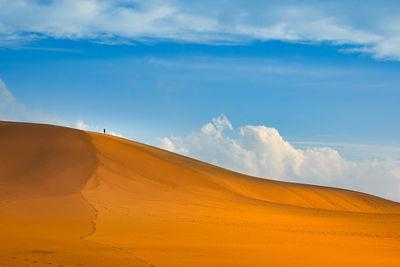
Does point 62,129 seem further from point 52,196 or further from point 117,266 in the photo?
point 117,266

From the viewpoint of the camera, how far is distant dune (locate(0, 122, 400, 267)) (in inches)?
494

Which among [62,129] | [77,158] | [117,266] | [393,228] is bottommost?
[117,266]

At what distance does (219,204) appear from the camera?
28719 mm

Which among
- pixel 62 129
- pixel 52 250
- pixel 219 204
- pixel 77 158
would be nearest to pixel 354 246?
pixel 52 250

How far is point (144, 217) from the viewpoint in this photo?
2147 cm

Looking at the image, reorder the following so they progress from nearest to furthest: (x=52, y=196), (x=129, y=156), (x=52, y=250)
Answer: (x=52, y=250) < (x=52, y=196) < (x=129, y=156)

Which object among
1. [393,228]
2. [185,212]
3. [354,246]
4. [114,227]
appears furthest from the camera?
[185,212]

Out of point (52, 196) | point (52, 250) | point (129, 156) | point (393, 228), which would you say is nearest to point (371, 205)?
point (129, 156)

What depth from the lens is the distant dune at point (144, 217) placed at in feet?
41.2

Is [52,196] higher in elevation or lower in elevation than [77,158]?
lower

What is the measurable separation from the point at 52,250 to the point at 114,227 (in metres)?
5.59

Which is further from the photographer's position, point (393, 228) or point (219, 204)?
point (219, 204)

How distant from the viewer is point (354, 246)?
50.6 feet

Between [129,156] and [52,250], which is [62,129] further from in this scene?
[52,250]
